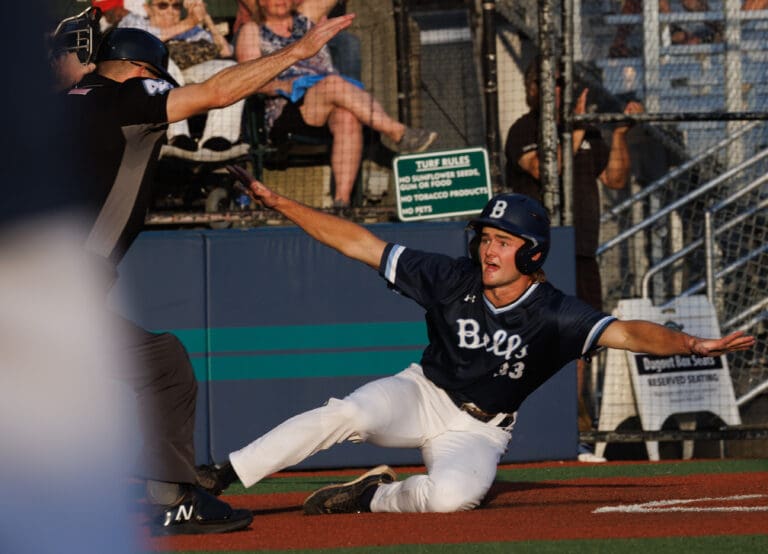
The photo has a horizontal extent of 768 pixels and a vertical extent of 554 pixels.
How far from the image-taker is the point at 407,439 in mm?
6270

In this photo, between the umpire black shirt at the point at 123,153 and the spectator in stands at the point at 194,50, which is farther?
the spectator in stands at the point at 194,50

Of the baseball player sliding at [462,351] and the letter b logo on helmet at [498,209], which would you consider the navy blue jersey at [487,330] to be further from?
the letter b logo on helmet at [498,209]

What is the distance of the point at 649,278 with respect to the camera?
427 inches

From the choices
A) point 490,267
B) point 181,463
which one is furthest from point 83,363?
point 490,267

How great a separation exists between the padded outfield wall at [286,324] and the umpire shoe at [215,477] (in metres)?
3.16

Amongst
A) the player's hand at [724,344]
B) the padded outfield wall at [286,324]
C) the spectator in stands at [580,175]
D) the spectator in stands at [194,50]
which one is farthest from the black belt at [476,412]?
the spectator in stands at [194,50]

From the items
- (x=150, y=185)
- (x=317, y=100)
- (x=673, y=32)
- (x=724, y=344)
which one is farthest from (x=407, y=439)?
(x=673, y=32)

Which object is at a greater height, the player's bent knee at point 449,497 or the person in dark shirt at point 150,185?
the person in dark shirt at point 150,185

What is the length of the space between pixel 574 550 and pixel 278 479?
163 inches

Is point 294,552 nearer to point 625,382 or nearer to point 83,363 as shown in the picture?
point 83,363

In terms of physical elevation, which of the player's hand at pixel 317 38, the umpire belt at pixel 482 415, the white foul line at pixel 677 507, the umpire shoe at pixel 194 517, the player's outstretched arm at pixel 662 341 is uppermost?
the player's hand at pixel 317 38

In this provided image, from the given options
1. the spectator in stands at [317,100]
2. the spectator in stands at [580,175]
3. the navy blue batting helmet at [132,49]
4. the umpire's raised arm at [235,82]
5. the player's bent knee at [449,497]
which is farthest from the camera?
the spectator in stands at [317,100]

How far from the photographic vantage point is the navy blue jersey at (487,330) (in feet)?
20.4

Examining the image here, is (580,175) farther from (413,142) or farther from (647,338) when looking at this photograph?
(647,338)
